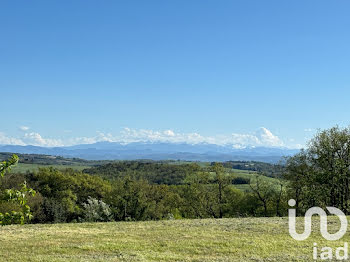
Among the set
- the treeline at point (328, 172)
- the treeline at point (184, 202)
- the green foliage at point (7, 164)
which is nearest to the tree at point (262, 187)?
the treeline at point (184, 202)

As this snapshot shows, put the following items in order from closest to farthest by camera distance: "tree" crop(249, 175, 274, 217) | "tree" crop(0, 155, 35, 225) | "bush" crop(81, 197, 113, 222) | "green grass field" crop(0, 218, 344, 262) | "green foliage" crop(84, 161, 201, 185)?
1. "tree" crop(0, 155, 35, 225)
2. "green grass field" crop(0, 218, 344, 262)
3. "bush" crop(81, 197, 113, 222)
4. "tree" crop(249, 175, 274, 217)
5. "green foliage" crop(84, 161, 201, 185)

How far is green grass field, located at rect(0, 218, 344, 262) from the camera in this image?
59.8ft

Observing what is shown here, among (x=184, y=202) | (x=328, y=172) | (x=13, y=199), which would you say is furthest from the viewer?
(x=184, y=202)

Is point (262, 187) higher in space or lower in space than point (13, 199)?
lower

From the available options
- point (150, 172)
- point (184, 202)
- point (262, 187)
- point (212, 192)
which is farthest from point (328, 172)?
point (150, 172)

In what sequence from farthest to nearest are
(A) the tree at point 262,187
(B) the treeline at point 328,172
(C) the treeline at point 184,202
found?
(C) the treeline at point 184,202 < (A) the tree at point 262,187 < (B) the treeline at point 328,172

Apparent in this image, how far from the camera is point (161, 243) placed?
72.6ft

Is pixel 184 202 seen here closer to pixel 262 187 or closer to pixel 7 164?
pixel 262 187

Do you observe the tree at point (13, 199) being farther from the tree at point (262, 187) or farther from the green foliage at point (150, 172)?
the green foliage at point (150, 172)

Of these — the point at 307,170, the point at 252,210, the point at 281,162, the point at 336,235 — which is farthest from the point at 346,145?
the point at 252,210

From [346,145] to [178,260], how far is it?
3887 cm

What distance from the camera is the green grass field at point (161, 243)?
1823cm

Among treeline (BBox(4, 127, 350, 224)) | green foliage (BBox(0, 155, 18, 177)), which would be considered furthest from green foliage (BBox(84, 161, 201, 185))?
green foliage (BBox(0, 155, 18, 177))

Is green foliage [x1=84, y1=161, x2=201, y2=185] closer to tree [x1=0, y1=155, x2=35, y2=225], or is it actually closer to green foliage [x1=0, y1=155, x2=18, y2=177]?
green foliage [x1=0, y1=155, x2=18, y2=177]
